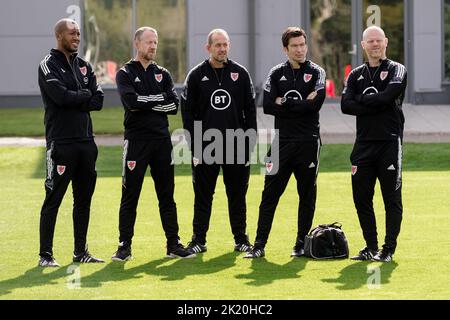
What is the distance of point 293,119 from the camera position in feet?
37.7

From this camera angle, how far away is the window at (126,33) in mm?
28469

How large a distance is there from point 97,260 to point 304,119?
2.28 metres

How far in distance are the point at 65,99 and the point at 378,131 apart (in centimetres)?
279

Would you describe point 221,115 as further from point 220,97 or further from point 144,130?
point 144,130

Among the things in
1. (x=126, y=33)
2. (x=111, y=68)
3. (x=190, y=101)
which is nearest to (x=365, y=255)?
(x=190, y=101)

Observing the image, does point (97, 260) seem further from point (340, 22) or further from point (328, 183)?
point (340, 22)

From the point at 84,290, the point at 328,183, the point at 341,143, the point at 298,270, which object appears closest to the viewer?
the point at 84,290

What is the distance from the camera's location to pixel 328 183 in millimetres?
17344

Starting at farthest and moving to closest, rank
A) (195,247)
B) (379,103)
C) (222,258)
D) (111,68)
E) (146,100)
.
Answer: (111,68) < (195,247) < (222,258) < (146,100) < (379,103)

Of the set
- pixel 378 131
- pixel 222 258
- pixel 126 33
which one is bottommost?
pixel 222 258

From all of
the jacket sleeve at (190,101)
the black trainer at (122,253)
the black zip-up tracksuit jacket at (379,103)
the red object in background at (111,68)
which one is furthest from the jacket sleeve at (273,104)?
the red object in background at (111,68)
